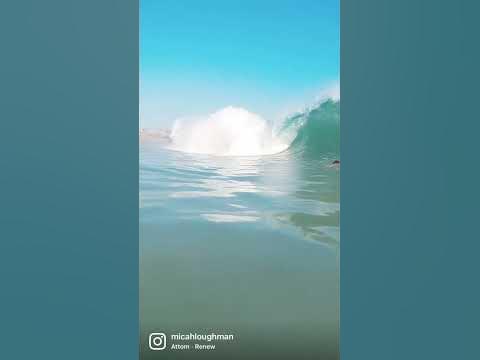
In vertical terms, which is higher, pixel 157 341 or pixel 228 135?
pixel 228 135

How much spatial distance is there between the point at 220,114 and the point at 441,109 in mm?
1697

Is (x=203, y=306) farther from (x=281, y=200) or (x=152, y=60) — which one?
(x=152, y=60)

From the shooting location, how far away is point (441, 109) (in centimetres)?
366

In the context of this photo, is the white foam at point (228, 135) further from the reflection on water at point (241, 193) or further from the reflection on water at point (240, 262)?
the reflection on water at point (240, 262)

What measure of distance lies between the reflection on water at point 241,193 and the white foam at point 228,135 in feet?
0.41

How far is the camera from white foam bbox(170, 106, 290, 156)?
377 centimetres

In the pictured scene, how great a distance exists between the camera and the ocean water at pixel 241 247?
359cm

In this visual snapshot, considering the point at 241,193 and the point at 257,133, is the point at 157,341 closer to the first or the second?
the point at 241,193

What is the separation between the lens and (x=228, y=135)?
3797 millimetres

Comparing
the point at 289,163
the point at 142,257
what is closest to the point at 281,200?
the point at 289,163

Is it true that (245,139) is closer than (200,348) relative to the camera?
No

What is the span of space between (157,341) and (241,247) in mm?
934

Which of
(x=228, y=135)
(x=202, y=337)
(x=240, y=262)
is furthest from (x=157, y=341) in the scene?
(x=228, y=135)

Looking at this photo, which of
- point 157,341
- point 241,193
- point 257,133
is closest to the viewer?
point 157,341
